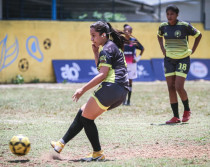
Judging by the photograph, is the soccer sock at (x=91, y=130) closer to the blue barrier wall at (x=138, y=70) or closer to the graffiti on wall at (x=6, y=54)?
the graffiti on wall at (x=6, y=54)

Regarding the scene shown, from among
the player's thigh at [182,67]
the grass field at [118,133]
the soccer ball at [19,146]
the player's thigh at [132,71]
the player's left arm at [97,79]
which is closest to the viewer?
the player's left arm at [97,79]

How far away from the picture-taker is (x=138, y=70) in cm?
2159

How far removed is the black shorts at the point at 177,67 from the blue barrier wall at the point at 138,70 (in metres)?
11.9

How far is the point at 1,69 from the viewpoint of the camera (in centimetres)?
1983

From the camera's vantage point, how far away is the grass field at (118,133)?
5.74 meters

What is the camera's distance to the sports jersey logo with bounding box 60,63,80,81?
2073cm

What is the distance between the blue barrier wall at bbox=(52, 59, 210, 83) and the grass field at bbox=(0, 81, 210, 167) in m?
7.56

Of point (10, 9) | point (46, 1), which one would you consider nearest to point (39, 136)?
point (10, 9)

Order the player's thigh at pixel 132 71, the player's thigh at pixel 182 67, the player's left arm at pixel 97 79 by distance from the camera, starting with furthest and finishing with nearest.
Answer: the player's thigh at pixel 132 71
the player's thigh at pixel 182 67
the player's left arm at pixel 97 79

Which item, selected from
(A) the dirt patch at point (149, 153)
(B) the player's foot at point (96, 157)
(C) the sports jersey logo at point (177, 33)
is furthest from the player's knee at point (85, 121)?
(C) the sports jersey logo at point (177, 33)

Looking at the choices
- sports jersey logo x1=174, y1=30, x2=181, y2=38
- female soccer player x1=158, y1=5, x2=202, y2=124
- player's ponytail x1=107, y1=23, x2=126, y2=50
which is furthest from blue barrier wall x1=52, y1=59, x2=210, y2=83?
player's ponytail x1=107, y1=23, x2=126, y2=50

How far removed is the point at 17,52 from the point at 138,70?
5851 millimetres

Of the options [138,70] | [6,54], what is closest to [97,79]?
[6,54]

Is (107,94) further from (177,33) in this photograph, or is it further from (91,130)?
(177,33)
